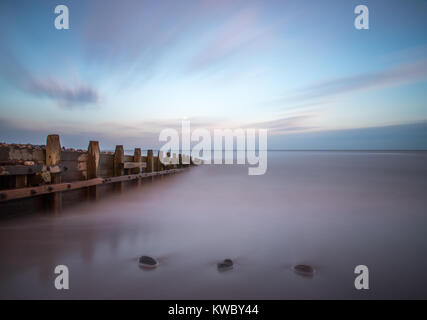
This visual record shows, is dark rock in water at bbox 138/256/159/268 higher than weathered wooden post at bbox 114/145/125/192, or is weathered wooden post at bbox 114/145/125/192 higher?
weathered wooden post at bbox 114/145/125/192

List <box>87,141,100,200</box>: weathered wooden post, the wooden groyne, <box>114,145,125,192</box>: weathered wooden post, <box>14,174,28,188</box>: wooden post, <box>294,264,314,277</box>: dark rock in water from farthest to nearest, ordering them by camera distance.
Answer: <box>114,145,125,192</box>: weathered wooden post → <box>87,141,100,200</box>: weathered wooden post → <box>14,174,28,188</box>: wooden post → the wooden groyne → <box>294,264,314,277</box>: dark rock in water

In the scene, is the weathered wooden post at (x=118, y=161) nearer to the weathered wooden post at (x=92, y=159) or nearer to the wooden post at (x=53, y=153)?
the weathered wooden post at (x=92, y=159)

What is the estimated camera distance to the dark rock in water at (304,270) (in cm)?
296

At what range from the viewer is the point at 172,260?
3.37 metres

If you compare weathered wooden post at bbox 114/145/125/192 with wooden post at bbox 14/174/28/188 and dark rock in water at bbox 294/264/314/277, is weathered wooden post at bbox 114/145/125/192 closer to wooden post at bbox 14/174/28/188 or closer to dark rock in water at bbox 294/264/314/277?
wooden post at bbox 14/174/28/188

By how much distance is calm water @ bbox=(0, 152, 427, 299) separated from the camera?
263 cm

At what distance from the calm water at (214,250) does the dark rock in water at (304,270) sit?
0.10 m

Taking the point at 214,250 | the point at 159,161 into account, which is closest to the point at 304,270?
the point at 214,250

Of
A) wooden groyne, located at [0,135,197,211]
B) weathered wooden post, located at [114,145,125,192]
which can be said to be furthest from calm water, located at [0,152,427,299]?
weathered wooden post, located at [114,145,125,192]

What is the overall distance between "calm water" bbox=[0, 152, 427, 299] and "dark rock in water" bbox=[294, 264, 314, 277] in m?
0.10

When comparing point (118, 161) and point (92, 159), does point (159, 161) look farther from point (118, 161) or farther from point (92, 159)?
point (92, 159)

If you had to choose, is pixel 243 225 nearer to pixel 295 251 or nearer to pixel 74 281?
pixel 295 251

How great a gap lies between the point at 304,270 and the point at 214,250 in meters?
1.56

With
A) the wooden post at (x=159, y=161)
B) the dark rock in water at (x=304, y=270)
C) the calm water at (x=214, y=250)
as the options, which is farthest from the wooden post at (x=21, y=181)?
the wooden post at (x=159, y=161)
